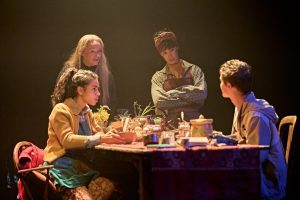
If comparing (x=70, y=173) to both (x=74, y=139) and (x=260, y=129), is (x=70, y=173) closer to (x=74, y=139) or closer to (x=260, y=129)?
(x=74, y=139)

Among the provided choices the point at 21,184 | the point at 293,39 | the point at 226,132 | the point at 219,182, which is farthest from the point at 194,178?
the point at 293,39

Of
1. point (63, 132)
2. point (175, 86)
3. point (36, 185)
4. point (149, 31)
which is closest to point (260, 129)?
point (63, 132)

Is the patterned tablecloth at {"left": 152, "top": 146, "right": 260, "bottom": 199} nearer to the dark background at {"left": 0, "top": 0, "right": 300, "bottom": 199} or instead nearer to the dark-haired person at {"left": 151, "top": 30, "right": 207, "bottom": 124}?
the dark-haired person at {"left": 151, "top": 30, "right": 207, "bottom": 124}

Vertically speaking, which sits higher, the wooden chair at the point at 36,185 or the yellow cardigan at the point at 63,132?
the yellow cardigan at the point at 63,132

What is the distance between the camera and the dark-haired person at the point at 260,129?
3137 mm

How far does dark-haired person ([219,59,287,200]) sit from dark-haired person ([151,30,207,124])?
4.52 feet

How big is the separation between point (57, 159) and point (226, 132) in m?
2.68

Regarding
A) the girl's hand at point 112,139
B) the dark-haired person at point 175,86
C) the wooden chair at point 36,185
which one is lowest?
the wooden chair at point 36,185

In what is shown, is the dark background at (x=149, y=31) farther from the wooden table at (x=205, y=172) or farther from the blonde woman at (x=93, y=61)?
the wooden table at (x=205, y=172)

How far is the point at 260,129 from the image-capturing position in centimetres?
312

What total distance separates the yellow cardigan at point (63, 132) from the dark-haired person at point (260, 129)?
1107 mm

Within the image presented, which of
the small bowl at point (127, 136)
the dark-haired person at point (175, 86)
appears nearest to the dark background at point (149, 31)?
the dark-haired person at point (175, 86)

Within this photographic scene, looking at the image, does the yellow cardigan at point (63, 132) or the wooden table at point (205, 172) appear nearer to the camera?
the wooden table at point (205, 172)

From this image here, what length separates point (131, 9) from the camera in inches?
233
